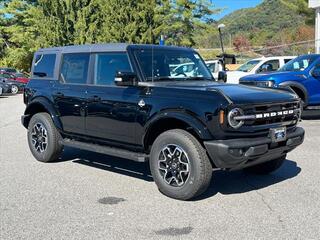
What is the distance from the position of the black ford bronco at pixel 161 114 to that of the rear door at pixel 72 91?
16 mm

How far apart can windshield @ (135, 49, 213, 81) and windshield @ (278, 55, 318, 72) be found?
6869mm

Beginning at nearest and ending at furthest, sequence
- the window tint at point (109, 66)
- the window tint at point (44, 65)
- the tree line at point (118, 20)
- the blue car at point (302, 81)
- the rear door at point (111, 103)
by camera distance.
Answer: the rear door at point (111, 103)
the window tint at point (109, 66)
the window tint at point (44, 65)
the blue car at point (302, 81)
the tree line at point (118, 20)

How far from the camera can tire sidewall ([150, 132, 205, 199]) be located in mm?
5469

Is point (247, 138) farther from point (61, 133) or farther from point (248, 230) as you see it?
point (61, 133)

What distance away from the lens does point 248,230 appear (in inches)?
182

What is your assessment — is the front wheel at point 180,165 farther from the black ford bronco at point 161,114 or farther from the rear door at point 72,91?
the rear door at point 72,91

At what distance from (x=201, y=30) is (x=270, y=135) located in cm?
3100

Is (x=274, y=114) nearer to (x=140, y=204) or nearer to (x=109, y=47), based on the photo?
(x=140, y=204)

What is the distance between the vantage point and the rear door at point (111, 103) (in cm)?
623

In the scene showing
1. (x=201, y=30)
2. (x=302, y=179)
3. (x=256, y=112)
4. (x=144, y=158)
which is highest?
(x=201, y=30)

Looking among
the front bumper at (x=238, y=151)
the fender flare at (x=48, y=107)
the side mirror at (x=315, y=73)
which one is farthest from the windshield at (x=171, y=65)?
the side mirror at (x=315, y=73)

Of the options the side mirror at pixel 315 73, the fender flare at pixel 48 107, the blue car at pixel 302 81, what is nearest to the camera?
the fender flare at pixel 48 107

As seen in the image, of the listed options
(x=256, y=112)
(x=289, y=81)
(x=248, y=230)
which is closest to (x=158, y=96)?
(x=256, y=112)

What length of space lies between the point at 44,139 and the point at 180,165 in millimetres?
3089
